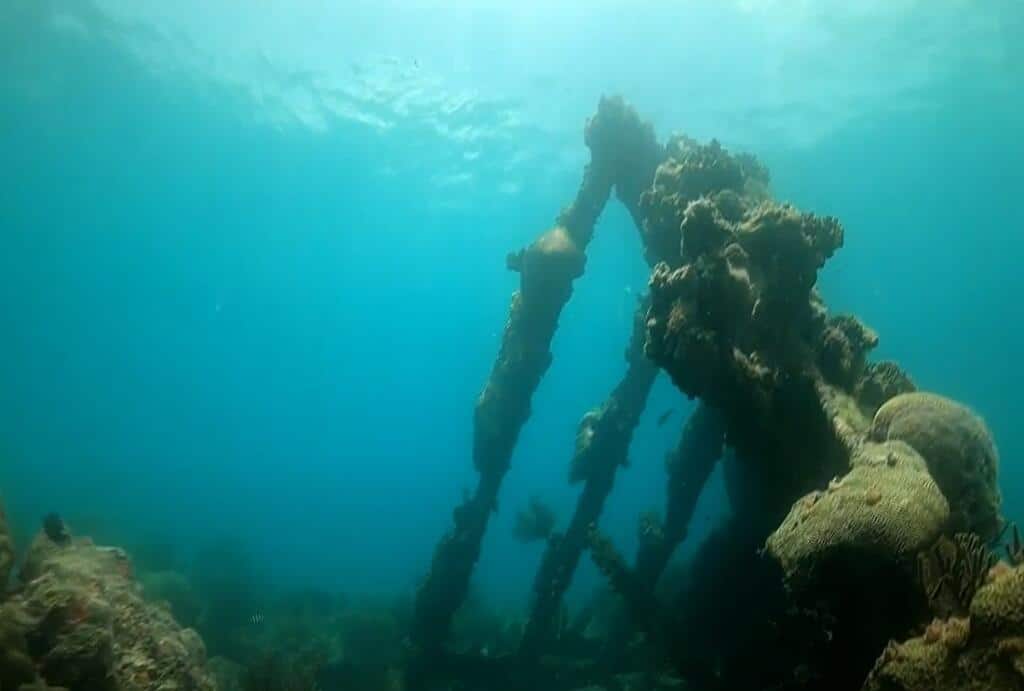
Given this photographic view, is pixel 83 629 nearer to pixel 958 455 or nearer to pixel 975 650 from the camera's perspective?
pixel 975 650

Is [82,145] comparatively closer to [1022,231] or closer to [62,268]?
[62,268]

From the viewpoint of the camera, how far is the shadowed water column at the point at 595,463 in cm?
1468

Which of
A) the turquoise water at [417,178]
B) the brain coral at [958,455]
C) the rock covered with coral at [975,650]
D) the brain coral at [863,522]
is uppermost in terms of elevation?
the turquoise water at [417,178]

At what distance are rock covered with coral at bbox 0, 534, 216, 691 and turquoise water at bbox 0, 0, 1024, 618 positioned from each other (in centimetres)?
916

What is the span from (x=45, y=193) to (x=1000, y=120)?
6078cm

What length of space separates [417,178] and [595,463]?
2993 cm

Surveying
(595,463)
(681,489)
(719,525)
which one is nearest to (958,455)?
(719,525)

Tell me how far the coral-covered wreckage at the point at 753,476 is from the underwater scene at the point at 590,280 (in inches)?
1.7

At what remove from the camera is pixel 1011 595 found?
3.94 metres

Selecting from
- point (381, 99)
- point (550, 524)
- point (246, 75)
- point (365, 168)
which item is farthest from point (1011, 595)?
point (365, 168)

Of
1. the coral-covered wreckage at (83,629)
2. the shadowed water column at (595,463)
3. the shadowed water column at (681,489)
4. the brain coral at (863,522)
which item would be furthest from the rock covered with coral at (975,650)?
the shadowed water column at (595,463)

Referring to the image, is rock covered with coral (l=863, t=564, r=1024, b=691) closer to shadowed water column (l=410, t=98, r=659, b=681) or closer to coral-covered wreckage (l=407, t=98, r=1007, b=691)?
coral-covered wreckage (l=407, t=98, r=1007, b=691)

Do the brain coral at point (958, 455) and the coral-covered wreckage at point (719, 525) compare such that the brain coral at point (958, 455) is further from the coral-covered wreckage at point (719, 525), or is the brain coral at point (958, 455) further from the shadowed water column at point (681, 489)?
the shadowed water column at point (681, 489)

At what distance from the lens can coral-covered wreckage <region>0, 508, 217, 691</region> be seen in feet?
20.4
